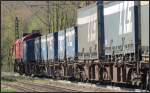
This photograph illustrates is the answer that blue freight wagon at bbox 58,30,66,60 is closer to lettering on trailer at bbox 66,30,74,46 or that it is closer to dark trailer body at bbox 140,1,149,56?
lettering on trailer at bbox 66,30,74,46

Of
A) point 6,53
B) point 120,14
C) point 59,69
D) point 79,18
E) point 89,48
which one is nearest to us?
point 120,14

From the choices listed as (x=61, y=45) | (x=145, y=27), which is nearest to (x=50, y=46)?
(x=61, y=45)

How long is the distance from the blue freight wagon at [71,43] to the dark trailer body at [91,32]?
1.49m

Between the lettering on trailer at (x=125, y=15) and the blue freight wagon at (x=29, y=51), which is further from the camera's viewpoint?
the blue freight wagon at (x=29, y=51)

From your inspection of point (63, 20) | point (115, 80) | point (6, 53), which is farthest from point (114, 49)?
point (6, 53)

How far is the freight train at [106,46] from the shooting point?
1936 centimetres

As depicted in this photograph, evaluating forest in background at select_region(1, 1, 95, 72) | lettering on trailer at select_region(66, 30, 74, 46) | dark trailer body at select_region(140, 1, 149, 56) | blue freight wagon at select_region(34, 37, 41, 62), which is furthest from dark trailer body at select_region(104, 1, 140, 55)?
forest in background at select_region(1, 1, 95, 72)

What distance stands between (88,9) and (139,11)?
723 centimetres

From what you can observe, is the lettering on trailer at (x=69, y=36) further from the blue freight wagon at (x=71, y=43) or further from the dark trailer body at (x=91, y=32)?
the dark trailer body at (x=91, y=32)

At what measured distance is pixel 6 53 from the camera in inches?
3000

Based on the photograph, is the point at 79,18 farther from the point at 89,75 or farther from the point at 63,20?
the point at 63,20

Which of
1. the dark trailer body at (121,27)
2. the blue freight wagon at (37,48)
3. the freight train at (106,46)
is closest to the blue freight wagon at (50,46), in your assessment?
the freight train at (106,46)

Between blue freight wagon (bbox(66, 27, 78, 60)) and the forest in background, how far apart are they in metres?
16.8

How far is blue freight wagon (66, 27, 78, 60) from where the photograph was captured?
29.7m
